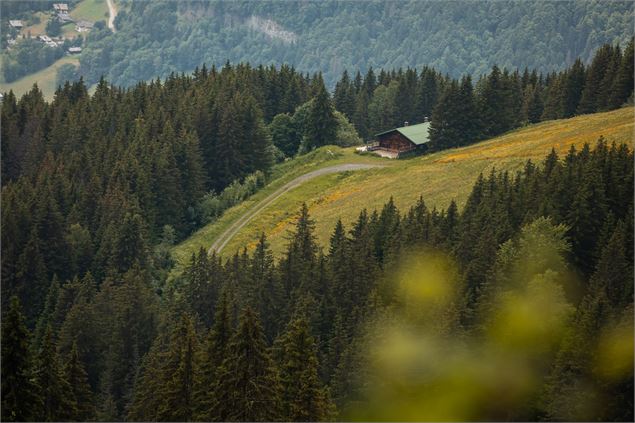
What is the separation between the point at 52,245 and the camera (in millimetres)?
107438

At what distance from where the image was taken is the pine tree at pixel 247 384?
50.4 m

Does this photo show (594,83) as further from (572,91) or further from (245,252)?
(245,252)

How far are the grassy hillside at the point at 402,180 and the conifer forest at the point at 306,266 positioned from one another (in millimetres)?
1406

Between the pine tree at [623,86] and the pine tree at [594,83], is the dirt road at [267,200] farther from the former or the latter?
the pine tree at [623,86]

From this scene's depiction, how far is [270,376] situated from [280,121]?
10224cm

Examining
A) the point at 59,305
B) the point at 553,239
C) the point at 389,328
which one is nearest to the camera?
the point at 389,328

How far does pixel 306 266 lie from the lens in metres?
80.7

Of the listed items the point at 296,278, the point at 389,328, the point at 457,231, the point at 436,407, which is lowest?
the point at 296,278

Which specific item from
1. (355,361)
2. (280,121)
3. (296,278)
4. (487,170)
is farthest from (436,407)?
(280,121)

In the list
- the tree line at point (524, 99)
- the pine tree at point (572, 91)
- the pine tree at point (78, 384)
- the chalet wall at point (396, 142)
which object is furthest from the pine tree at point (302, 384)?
the pine tree at point (572, 91)

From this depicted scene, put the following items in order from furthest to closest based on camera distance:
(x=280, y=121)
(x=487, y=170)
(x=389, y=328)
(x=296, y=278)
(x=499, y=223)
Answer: (x=280, y=121), (x=487, y=170), (x=296, y=278), (x=499, y=223), (x=389, y=328)

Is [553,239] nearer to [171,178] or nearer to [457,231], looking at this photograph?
[457,231]

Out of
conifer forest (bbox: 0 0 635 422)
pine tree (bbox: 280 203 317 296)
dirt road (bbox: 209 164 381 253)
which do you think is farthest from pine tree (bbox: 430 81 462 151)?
pine tree (bbox: 280 203 317 296)

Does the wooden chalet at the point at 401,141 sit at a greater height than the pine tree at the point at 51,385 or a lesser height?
lesser
